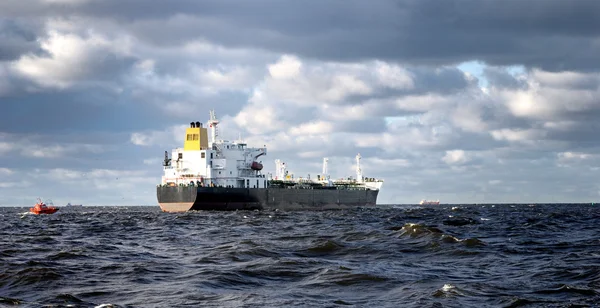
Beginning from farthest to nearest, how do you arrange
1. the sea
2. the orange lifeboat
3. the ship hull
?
the orange lifeboat, the ship hull, the sea

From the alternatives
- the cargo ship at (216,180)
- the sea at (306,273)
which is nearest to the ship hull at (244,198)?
the cargo ship at (216,180)

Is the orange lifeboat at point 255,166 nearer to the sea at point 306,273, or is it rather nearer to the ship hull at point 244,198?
the ship hull at point 244,198

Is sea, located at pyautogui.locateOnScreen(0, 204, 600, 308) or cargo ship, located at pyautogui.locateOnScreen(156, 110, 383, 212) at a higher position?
cargo ship, located at pyautogui.locateOnScreen(156, 110, 383, 212)

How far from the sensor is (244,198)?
97.7 meters

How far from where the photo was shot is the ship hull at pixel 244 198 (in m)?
91.8

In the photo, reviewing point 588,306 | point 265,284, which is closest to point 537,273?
point 588,306

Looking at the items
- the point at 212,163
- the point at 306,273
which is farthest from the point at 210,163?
the point at 306,273

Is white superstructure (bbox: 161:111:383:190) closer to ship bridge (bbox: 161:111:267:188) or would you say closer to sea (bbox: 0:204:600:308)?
ship bridge (bbox: 161:111:267:188)

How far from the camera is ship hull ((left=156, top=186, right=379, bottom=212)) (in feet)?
301

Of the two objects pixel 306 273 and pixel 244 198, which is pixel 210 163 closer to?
pixel 244 198

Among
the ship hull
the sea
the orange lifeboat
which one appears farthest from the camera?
the orange lifeboat

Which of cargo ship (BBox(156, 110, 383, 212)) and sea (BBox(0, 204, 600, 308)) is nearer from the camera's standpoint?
sea (BBox(0, 204, 600, 308))

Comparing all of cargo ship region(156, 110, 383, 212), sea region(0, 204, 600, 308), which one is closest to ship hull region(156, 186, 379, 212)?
cargo ship region(156, 110, 383, 212)

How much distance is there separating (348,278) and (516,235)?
846 inches
